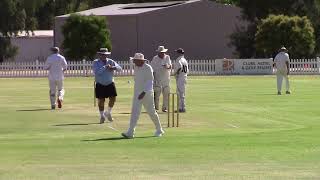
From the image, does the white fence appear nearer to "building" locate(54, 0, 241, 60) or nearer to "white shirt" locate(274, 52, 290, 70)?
"building" locate(54, 0, 241, 60)

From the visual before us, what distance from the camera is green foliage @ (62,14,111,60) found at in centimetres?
6719

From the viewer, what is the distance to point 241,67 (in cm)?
5925

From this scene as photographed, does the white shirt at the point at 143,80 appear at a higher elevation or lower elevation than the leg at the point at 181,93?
higher

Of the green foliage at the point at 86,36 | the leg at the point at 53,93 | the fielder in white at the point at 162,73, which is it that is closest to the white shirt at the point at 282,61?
the fielder in white at the point at 162,73

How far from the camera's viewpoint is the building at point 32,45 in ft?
291

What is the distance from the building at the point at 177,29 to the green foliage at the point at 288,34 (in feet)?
39.3

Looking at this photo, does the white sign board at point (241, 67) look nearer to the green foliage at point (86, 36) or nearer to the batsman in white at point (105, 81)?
the green foliage at point (86, 36)

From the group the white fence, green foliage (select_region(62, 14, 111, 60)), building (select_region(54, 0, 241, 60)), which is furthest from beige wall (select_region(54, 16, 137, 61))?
the white fence

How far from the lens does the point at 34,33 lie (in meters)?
92.2

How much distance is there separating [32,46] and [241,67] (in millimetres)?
36014

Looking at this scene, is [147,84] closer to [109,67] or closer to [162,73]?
[109,67]

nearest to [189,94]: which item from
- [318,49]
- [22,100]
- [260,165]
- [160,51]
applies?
[22,100]

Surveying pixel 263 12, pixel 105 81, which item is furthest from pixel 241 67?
pixel 105 81

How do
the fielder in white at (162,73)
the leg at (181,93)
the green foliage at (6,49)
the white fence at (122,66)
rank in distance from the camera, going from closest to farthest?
1. the fielder in white at (162,73)
2. the leg at (181,93)
3. the white fence at (122,66)
4. the green foliage at (6,49)
